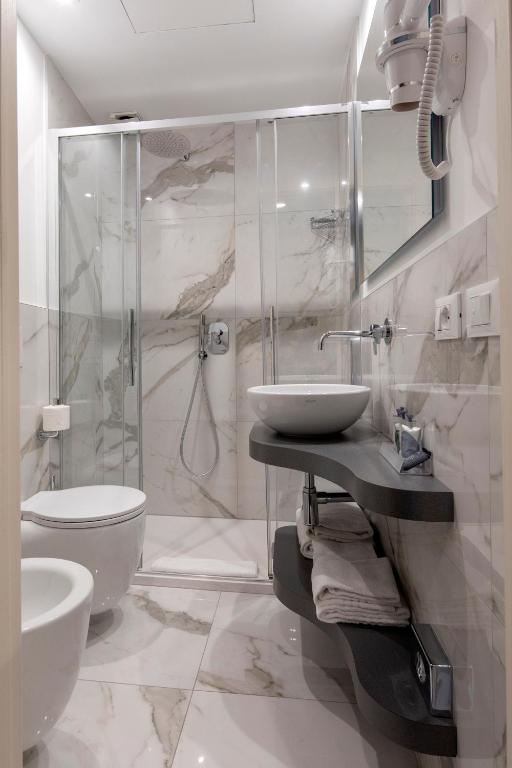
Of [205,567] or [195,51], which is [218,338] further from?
[195,51]

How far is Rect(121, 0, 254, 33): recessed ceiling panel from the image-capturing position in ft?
5.81

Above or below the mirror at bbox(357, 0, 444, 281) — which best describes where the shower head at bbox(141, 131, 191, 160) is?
above

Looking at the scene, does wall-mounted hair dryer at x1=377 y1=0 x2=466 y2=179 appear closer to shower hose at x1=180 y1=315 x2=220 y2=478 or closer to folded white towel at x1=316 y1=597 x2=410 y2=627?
folded white towel at x1=316 y1=597 x2=410 y2=627

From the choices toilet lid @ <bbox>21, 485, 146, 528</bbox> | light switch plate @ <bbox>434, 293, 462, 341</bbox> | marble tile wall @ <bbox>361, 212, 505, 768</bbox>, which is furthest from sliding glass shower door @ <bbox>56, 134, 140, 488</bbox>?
light switch plate @ <bbox>434, 293, 462, 341</bbox>

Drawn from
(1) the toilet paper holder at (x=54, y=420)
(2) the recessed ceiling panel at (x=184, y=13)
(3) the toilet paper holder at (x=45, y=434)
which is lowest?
(3) the toilet paper holder at (x=45, y=434)

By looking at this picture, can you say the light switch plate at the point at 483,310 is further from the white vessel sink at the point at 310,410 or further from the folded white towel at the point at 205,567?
the folded white towel at the point at 205,567

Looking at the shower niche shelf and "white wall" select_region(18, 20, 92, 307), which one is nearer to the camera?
the shower niche shelf

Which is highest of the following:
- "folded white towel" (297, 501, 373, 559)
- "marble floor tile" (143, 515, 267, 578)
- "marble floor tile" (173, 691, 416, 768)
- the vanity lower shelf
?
"folded white towel" (297, 501, 373, 559)

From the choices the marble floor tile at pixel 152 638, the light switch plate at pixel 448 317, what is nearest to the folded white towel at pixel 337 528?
the marble floor tile at pixel 152 638

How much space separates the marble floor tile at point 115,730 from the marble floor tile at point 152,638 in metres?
0.06

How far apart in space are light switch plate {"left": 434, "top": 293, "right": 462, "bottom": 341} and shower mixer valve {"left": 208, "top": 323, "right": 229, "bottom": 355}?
1.84 m

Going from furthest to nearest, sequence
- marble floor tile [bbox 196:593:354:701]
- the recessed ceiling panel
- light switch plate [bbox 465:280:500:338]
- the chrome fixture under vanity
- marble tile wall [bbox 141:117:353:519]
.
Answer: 1. marble tile wall [bbox 141:117:353:519]
2. the recessed ceiling panel
3. the chrome fixture under vanity
4. marble floor tile [bbox 196:593:354:701]
5. light switch plate [bbox 465:280:500:338]

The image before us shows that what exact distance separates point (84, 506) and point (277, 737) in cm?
101

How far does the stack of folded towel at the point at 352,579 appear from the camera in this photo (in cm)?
109
